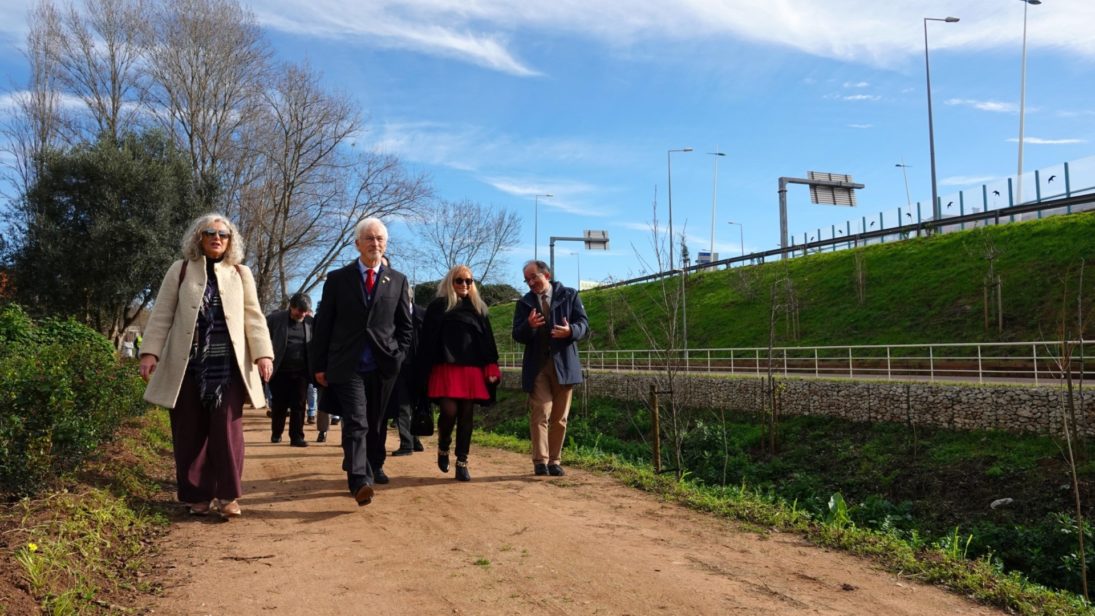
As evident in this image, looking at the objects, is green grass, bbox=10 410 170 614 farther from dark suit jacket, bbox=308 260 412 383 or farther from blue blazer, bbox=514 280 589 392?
blue blazer, bbox=514 280 589 392

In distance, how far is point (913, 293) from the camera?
29891 millimetres

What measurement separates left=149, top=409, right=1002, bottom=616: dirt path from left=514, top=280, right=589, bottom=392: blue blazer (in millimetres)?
1226

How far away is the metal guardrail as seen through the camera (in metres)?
16.1

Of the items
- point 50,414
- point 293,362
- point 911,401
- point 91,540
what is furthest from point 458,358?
point 911,401

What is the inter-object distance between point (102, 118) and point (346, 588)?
2727 centimetres

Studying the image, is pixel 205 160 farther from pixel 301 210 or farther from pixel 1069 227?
pixel 1069 227

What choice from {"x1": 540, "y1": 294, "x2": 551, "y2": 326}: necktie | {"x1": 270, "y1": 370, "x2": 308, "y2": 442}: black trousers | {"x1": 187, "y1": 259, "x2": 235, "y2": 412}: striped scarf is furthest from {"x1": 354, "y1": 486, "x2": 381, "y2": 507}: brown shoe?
{"x1": 270, "y1": 370, "x2": 308, "y2": 442}: black trousers

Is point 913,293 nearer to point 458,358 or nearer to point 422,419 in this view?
point 422,419

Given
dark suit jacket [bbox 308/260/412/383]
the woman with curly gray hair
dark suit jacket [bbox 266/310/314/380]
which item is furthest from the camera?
dark suit jacket [bbox 266/310/314/380]

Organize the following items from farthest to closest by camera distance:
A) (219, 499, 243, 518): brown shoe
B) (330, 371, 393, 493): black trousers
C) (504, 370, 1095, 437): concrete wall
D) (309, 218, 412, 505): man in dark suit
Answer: (504, 370, 1095, 437): concrete wall → (309, 218, 412, 505): man in dark suit → (330, 371, 393, 493): black trousers → (219, 499, 243, 518): brown shoe

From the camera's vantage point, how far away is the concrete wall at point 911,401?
1384cm

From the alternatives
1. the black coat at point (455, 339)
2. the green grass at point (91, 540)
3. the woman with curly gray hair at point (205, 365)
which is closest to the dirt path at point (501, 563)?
the green grass at point (91, 540)

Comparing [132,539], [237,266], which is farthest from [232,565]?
[237,266]

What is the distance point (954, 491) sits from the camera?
12844 mm
